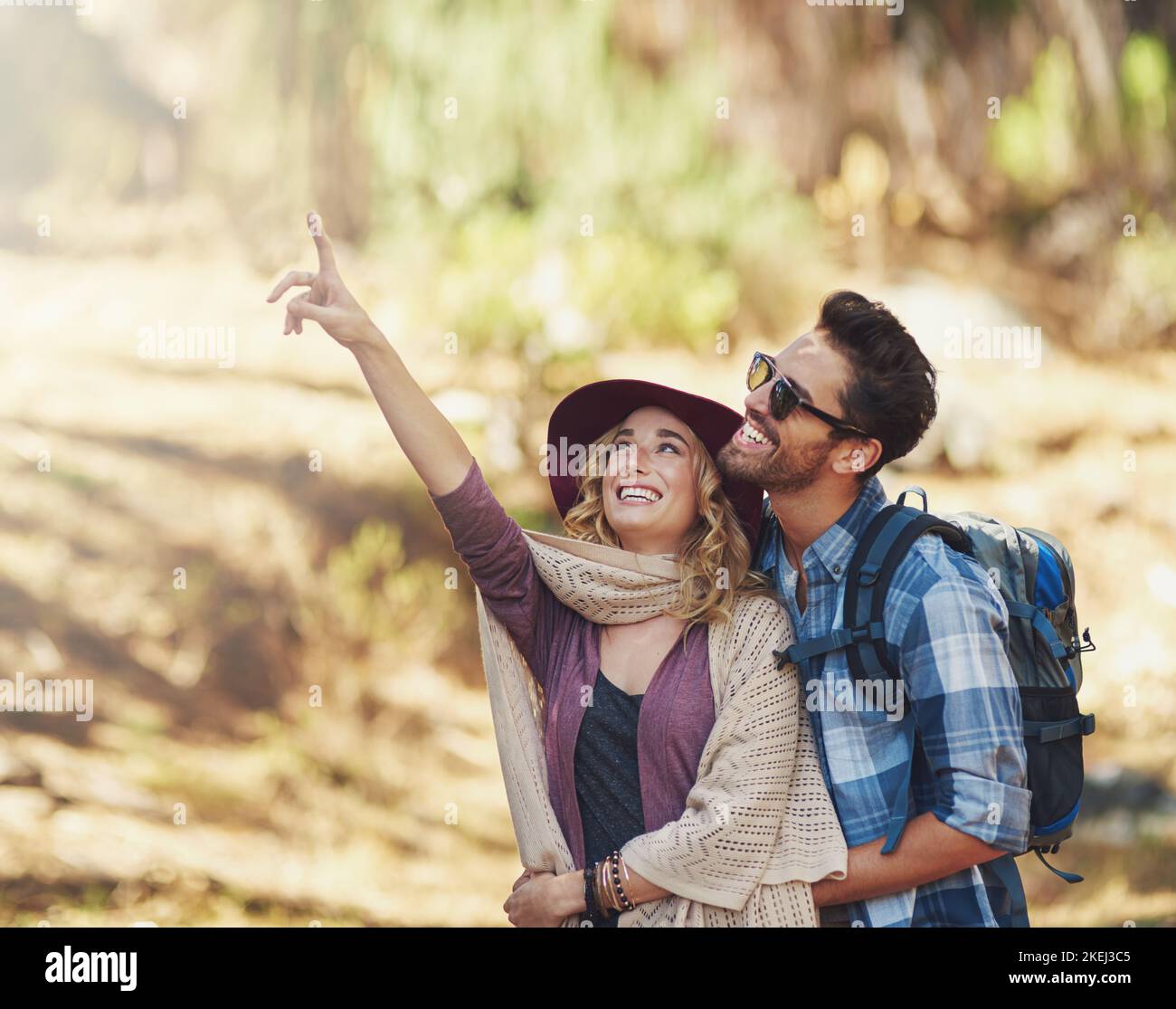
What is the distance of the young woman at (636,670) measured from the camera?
6.88 ft

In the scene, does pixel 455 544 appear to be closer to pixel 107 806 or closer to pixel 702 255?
pixel 107 806

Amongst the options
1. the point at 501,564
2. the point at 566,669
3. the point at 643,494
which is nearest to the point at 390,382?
the point at 501,564

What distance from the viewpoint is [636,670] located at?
89.1 inches

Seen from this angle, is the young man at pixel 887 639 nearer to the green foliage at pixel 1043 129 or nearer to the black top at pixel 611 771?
the black top at pixel 611 771

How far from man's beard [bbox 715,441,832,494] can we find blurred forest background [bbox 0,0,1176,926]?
A: 288 centimetres

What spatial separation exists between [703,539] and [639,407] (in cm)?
30

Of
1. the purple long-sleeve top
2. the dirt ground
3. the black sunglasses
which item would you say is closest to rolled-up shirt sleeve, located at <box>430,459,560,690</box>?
the purple long-sleeve top

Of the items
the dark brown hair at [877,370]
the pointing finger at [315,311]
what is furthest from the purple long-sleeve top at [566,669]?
the dark brown hair at [877,370]

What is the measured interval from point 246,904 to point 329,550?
1392 millimetres

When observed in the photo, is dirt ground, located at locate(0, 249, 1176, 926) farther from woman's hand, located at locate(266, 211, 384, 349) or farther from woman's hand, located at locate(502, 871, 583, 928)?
woman's hand, located at locate(266, 211, 384, 349)

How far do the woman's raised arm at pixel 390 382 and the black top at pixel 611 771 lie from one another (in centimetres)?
50

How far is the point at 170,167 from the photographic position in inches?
208

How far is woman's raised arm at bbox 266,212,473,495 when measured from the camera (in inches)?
84.5

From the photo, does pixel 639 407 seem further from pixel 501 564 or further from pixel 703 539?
pixel 501 564
